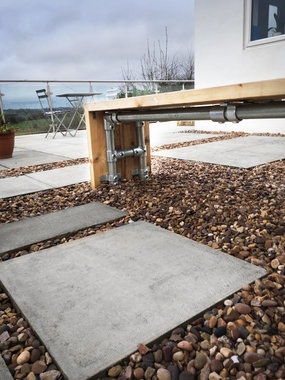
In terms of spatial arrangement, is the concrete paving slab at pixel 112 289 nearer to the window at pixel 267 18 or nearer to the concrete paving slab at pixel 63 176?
the concrete paving slab at pixel 63 176

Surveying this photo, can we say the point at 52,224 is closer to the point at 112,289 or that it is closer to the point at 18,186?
the point at 112,289

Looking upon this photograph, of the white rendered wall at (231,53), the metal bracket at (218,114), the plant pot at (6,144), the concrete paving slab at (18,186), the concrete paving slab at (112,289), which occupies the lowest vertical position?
the concrete paving slab at (112,289)

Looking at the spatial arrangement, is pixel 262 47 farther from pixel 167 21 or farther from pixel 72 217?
pixel 167 21

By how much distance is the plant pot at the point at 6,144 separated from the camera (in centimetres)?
402

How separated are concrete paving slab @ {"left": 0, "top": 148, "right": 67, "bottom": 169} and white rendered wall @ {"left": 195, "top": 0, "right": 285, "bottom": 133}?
3345mm

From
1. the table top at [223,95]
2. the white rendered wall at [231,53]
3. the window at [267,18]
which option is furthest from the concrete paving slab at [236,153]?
the window at [267,18]

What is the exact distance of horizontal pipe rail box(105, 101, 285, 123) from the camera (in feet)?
4.92

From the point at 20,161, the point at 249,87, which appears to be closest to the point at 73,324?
the point at 249,87

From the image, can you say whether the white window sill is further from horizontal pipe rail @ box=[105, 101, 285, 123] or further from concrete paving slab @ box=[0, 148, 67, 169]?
horizontal pipe rail @ box=[105, 101, 285, 123]

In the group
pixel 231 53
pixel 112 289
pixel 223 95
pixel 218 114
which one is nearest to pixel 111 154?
pixel 218 114

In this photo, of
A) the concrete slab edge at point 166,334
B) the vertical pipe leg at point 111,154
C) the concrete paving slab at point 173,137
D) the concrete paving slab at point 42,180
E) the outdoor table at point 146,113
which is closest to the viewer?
the concrete slab edge at point 166,334

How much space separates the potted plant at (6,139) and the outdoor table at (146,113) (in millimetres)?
2066

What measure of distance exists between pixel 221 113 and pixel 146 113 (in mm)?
671

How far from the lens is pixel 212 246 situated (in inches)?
56.9
